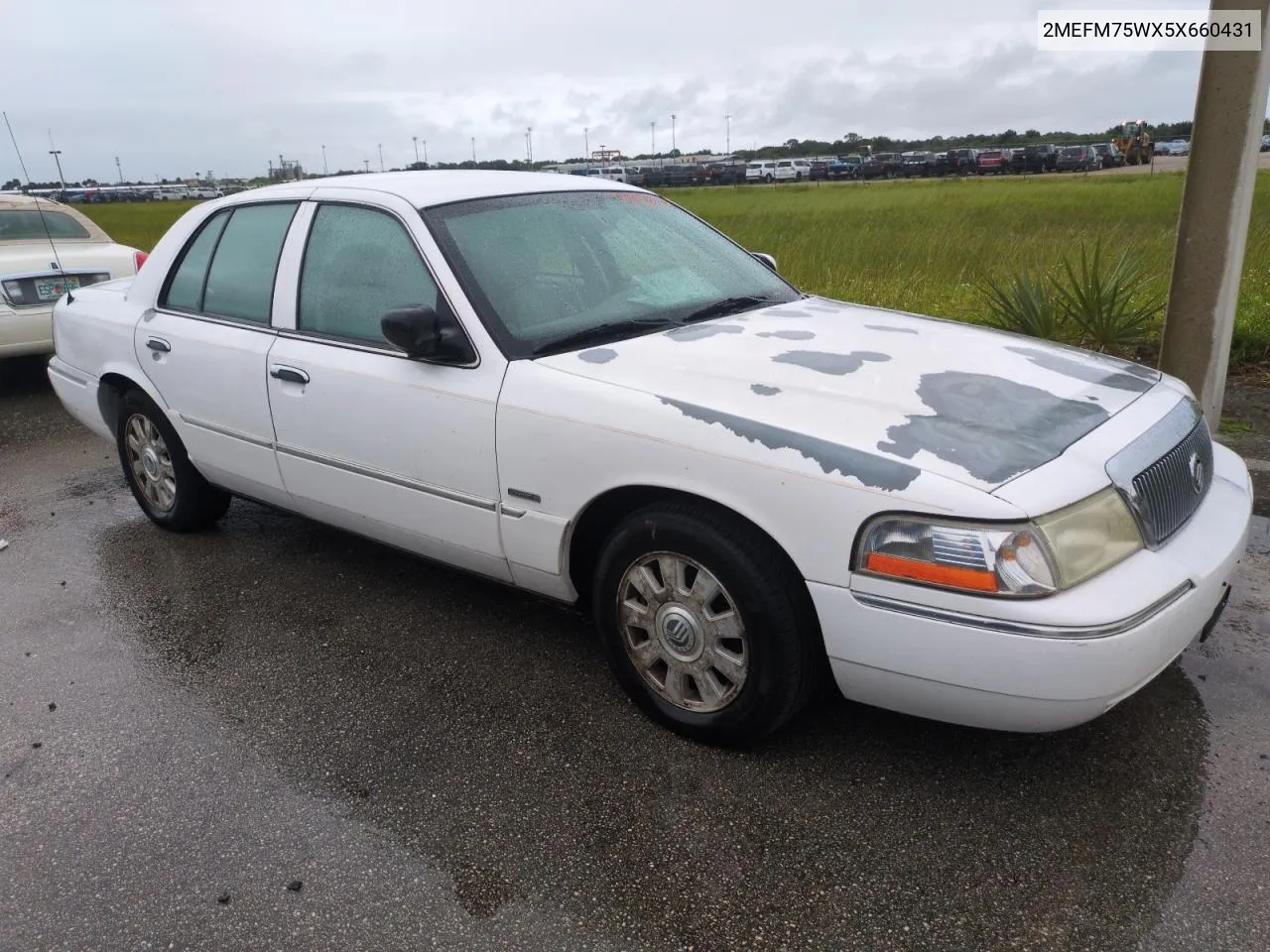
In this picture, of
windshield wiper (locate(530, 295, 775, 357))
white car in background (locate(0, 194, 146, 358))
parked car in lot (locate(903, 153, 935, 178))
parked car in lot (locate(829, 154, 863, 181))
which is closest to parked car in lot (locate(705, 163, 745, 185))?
parked car in lot (locate(829, 154, 863, 181))

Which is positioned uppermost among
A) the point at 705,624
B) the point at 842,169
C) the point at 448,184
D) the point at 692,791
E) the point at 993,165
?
the point at 448,184

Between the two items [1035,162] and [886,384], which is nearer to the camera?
[886,384]

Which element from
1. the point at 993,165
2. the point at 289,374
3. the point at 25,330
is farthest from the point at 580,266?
the point at 993,165

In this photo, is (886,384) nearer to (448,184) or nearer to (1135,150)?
(448,184)

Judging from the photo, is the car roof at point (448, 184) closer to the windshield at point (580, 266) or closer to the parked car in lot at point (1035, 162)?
the windshield at point (580, 266)

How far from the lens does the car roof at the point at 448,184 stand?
12.6 ft

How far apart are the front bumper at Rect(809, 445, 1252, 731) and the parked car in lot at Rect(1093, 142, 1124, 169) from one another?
191 feet

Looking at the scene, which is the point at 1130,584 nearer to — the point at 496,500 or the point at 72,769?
the point at 496,500

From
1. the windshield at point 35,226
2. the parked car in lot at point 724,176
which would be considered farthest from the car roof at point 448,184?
the parked car in lot at point 724,176

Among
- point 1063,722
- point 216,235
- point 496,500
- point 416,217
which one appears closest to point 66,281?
point 216,235

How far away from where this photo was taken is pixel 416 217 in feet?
12.0

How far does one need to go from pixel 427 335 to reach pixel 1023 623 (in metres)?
1.97

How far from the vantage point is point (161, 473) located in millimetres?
5012

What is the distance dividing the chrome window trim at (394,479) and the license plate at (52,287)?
5.18 meters
